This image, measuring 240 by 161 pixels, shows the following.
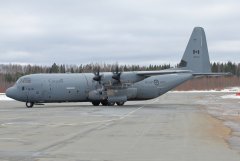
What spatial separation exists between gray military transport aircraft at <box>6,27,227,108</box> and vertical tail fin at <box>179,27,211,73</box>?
4.29 ft

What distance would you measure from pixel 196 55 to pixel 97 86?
11.7 metres

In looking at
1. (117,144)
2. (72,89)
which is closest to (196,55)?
(72,89)

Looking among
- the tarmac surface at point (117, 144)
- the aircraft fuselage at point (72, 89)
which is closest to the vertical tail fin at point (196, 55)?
the aircraft fuselage at point (72, 89)

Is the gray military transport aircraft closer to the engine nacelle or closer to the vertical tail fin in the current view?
the engine nacelle

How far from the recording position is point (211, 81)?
150750mm

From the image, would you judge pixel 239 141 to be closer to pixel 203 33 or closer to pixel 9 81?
pixel 203 33

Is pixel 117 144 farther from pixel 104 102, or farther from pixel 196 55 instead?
pixel 196 55

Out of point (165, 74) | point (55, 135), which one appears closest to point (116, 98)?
point (165, 74)

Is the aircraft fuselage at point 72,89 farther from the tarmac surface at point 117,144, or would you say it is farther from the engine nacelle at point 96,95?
the tarmac surface at point 117,144

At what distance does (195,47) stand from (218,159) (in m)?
37.2

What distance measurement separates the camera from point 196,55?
46938 millimetres

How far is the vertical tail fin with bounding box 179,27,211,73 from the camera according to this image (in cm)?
4678

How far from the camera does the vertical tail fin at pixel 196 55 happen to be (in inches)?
1842

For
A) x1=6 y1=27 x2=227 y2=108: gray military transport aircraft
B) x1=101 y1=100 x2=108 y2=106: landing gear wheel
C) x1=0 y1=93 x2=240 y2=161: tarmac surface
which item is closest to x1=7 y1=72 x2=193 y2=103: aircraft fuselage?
x1=6 y1=27 x2=227 y2=108: gray military transport aircraft
